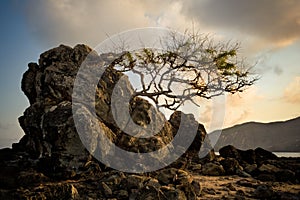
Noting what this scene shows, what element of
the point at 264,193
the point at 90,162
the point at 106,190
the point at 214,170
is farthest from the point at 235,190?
the point at 90,162

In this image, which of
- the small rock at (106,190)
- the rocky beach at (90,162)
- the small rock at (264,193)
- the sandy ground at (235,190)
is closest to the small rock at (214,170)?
the rocky beach at (90,162)

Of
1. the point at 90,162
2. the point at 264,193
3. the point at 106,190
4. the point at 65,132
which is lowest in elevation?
the point at 264,193

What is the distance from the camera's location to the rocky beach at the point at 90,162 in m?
10.3

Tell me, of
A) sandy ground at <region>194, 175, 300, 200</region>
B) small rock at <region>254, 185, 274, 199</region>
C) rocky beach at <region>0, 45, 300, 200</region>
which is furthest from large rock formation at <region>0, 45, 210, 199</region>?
small rock at <region>254, 185, 274, 199</region>

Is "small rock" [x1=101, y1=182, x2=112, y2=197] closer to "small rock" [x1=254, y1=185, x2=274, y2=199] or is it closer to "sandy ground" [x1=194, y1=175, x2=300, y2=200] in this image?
"sandy ground" [x1=194, y1=175, x2=300, y2=200]

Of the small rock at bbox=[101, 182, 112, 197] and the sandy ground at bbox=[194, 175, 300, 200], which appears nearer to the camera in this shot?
the small rock at bbox=[101, 182, 112, 197]

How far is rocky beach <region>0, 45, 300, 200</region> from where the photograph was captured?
33.7 ft

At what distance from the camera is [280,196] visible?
35.7 ft

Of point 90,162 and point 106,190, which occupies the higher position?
point 90,162

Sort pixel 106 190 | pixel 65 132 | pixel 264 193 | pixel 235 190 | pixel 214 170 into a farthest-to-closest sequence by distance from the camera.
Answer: pixel 214 170
pixel 65 132
pixel 235 190
pixel 264 193
pixel 106 190

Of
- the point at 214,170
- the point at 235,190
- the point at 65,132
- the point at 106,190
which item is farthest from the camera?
the point at 214,170

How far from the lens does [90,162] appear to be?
13.7 m

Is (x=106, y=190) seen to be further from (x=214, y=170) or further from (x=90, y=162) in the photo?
(x=214, y=170)

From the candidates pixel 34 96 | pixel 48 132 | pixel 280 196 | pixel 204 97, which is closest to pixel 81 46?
pixel 34 96
